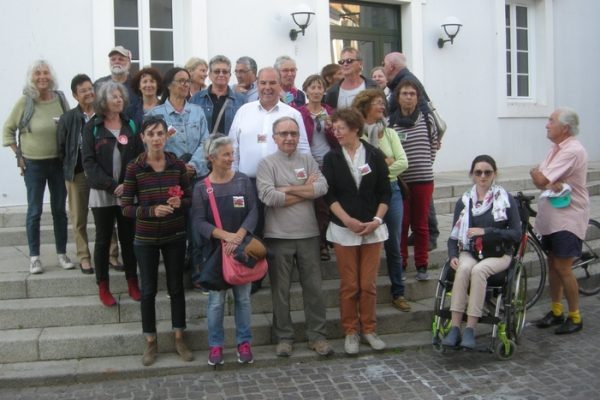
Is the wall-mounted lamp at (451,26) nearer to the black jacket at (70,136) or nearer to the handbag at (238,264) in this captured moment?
the black jacket at (70,136)

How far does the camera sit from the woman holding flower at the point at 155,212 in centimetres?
510

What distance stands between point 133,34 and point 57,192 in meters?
3.50

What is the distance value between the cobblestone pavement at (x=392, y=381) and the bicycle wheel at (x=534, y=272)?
3.24ft

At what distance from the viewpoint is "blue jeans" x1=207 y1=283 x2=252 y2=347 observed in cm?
517

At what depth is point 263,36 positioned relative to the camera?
9633 millimetres

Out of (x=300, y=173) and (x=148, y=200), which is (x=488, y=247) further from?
(x=148, y=200)

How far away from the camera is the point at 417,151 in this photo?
6.29m

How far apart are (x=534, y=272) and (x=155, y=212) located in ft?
13.8

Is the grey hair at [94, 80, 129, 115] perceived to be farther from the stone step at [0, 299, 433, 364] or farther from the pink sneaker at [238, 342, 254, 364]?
the pink sneaker at [238, 342, 254, 364]

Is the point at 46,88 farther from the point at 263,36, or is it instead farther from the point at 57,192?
the point at 263,36

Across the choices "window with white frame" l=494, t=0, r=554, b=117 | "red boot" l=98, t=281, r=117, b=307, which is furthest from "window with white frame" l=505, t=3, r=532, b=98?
"red boot" l=98, t=281, r=117, b=307

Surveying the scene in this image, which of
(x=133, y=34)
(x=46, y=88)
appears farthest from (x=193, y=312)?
(x=133, y=34)

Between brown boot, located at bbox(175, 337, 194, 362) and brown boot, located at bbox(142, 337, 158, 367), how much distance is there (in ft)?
0.56

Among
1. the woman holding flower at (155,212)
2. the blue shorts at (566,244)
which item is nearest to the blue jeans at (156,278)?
the woman holding flower at (155,212)
